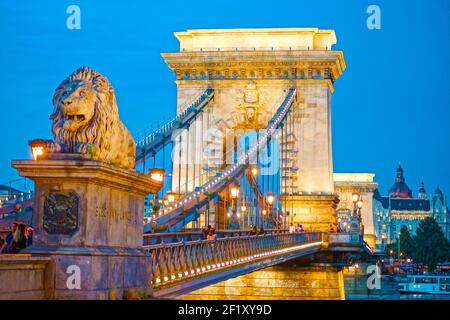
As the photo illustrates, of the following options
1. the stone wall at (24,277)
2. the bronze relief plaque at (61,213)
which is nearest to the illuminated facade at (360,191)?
the bronze relief plaque at (61,213)

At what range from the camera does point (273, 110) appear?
60.0m

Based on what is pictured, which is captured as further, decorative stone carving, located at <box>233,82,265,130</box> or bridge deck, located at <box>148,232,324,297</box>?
decorative stone carving, located at <box>233,82,265,130</box>

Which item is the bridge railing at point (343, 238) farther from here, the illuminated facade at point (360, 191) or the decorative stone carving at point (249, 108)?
the illuminated facade at point (360, 191)

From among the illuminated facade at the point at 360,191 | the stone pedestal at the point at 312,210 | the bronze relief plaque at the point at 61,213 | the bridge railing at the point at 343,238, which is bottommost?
the bronze relief plaque at the point at 61,213

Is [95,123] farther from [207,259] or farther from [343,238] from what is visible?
[343,238]

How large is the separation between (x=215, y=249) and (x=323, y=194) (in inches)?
1390

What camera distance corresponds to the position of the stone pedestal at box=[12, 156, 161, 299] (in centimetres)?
1130

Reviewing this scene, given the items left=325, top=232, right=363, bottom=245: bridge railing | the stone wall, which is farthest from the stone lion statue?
left=325, top=232, right=363, bottom=245: bridge railing

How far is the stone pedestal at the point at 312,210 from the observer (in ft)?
194

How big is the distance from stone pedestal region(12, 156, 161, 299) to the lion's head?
1.68ft

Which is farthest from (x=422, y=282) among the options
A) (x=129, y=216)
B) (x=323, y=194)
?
(x=129, y=216)

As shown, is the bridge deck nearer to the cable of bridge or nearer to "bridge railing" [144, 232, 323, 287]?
"bridge railing" [144, 232, 323, 287]

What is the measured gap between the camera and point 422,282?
122m
